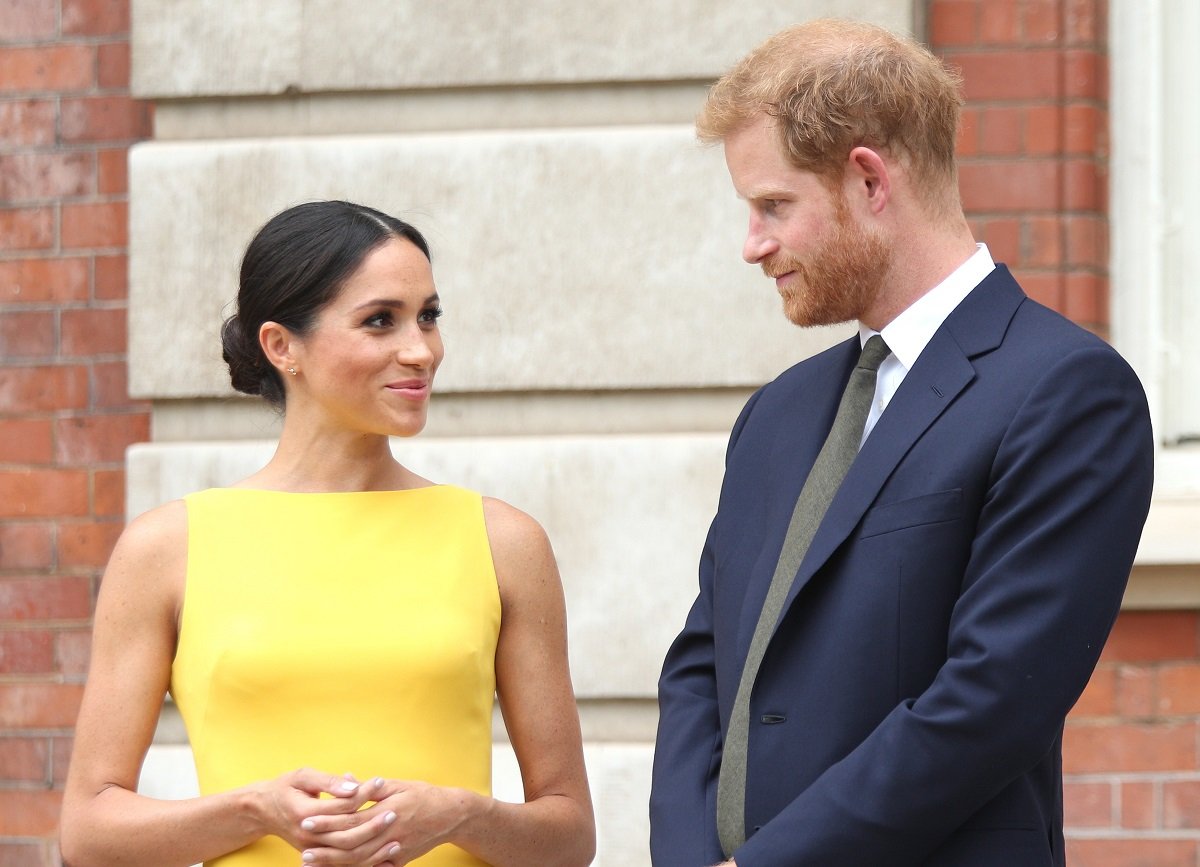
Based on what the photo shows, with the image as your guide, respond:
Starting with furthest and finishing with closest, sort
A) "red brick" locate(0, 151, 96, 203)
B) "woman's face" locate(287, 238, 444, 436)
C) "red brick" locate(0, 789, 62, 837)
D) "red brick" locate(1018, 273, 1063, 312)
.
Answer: "red brick" locate(0, 151, 96, 203) < "red brick" locate(0, 789, 62, 837) < "red brick" locate(1018, 273, 1063, 312) < "woman's face" locate(287, 238, 444, 436)

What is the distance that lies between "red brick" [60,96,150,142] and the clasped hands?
213 centimetres

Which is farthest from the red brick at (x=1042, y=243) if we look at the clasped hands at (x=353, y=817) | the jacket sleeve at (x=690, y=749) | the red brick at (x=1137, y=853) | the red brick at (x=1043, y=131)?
the clasped hands at (x=353, y=817)

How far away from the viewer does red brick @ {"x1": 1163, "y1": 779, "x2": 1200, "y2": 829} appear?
11.4ft

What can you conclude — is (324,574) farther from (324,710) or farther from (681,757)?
(681,757)

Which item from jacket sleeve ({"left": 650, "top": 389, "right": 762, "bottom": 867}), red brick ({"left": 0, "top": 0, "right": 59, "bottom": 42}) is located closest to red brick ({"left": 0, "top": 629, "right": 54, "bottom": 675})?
red brick ({"left": 0, "top": 0, "right": 59, "bottom": 42})

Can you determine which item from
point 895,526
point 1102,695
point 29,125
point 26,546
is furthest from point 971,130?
point 26,546

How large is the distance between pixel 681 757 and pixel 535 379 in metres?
1.45

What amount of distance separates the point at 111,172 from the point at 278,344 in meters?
1.54

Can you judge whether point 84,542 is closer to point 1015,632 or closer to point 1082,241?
point 1082,241

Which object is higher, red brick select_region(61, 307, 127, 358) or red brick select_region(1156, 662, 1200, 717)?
red brick select_region(61, 307, 127, 358)

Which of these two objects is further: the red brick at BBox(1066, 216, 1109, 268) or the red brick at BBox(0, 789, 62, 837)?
the red brick at BBox(0, 789, 62, 837)

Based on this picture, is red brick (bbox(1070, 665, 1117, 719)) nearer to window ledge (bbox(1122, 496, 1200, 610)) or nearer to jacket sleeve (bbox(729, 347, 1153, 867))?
window ledge (bbox(1122, 496, 1200, 610))

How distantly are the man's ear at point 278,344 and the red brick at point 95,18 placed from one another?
166 cm

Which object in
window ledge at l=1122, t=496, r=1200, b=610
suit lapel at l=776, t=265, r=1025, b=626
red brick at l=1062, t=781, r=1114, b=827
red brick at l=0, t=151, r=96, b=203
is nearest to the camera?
suit lapel at l=776, t=265, r=1025, b=626
